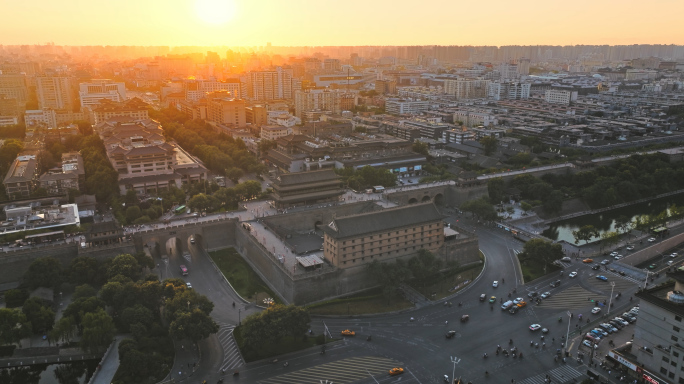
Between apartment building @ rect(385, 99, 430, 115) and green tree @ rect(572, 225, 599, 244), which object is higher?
apartment building @ rect(385, 99, 430, 115)

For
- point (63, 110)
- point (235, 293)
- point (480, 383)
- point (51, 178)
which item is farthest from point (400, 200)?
point (63, 110)

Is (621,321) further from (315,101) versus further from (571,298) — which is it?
(315,101)

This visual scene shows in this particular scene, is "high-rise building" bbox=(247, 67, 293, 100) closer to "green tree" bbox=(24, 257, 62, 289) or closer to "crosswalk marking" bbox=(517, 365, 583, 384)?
"green tree" bbox=(24, 257, 62, 289)

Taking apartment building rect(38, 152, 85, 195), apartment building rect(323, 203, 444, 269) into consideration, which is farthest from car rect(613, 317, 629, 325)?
apartment building rect(38, 152, 85, 195)

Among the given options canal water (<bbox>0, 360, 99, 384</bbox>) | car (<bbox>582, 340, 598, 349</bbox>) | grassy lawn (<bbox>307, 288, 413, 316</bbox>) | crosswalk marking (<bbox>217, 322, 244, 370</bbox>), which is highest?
car (<bbox>582, 340, 598, 349</bbox>)

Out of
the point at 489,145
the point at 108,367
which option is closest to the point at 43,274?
the point at 108,367

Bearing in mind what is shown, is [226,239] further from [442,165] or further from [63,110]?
[63,110]
